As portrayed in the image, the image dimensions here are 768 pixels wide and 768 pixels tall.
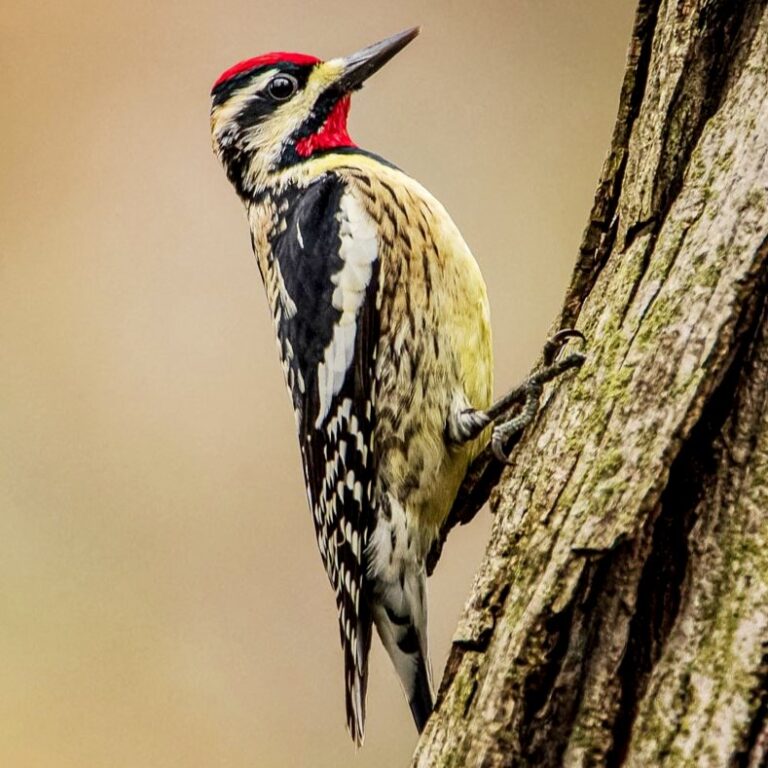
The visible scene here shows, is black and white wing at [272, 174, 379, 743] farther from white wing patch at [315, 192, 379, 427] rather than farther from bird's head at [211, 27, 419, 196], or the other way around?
bird's head at [211, 27, 419, 196]

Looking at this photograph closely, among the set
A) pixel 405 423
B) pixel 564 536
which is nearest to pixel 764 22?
pixel 564 536

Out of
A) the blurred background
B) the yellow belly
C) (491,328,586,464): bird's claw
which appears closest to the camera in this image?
(491,328,586,464): bird's claw

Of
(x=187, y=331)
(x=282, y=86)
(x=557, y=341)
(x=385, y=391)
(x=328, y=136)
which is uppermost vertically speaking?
(x=282, y=86)

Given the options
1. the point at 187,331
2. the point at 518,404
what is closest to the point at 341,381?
the point at 518,404

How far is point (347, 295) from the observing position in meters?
2.57

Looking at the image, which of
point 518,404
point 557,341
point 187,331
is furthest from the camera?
point 187,331

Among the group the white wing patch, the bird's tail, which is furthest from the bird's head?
the bird's tail

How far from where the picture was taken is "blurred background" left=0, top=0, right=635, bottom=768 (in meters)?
3.79

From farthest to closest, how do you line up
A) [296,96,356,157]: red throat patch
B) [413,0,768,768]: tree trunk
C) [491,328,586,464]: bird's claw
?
1. [296,96,356,157]: red throat patch
2. [491,328,586,464]: bird's claw
3. [413,0,768,768]: tree trunk

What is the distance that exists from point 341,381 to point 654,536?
122 centimetres

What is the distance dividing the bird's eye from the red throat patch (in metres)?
0.14

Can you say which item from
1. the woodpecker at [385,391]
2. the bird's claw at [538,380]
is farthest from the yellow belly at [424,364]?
the bird's claw at [538,380]

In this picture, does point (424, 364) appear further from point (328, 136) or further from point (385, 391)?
point (328, 136)

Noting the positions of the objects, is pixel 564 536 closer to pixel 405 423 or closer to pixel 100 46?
pixel 405 423
